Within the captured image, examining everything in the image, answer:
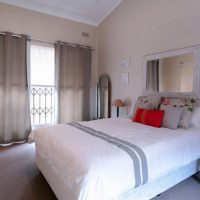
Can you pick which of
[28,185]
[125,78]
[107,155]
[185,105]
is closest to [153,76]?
[125,78]

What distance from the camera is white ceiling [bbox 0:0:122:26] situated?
11.5 feet

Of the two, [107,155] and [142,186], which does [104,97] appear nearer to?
[142,186]

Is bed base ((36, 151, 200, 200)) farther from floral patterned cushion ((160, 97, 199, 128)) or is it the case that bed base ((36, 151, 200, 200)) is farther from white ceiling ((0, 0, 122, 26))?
white ceiling ((0, 0, 122, 26))

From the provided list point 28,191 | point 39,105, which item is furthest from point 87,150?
point 39,105

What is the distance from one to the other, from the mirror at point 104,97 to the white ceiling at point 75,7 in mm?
1536

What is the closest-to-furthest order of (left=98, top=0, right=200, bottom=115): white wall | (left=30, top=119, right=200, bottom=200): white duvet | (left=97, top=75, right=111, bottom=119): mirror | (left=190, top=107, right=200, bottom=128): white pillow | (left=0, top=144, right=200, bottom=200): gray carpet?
1. (left=30, top=119, right=200, bottom=200): white duvet
2. (left=0, top=144, right=200, bottom=200): gray carpet
3. (left=190, top=107, right=200, bottom=128): white pillow
4. (left=98, top=0, right=200, bottom=115): white wall
5. (left=97, top=75, right=111, bottom=119): mirror

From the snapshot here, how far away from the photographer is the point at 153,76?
120 inches

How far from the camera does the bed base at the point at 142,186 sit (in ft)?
4.89

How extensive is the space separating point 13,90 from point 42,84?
650 mm

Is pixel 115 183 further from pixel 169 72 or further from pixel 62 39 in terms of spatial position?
pixel 62 39

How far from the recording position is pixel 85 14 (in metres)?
4.04

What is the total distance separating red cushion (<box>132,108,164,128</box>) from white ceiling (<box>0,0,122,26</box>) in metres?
2.64

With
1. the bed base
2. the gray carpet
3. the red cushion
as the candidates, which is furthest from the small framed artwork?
the gray carpet

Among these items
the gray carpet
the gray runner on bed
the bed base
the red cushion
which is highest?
the red cushion
